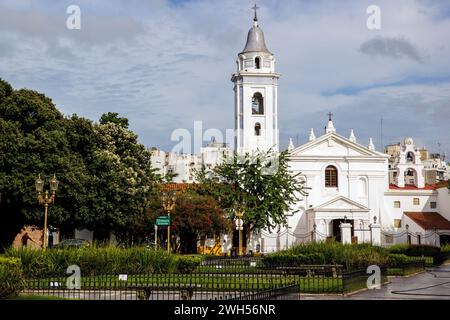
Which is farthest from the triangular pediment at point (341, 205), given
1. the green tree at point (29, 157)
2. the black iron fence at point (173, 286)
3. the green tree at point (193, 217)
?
the black iron fence at point (173, 286)

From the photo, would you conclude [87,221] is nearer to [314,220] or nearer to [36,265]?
[36,265]

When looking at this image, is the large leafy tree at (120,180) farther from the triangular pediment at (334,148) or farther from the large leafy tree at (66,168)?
the triangular pediment at (334,148)

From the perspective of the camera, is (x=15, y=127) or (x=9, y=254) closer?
(x=9, y=254)

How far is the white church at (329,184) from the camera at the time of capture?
59.6 m

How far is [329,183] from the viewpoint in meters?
63.3

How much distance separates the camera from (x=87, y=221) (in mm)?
39656

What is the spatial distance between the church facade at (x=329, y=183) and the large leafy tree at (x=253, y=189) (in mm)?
4460

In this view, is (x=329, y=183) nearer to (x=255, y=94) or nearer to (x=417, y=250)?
(x=255, y=94)

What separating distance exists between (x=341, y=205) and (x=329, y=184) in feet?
13.2

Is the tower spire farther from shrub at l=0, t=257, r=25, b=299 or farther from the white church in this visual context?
shrub at l=0, t=257, r=25, b=299

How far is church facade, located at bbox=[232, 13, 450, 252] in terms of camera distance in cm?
5969
